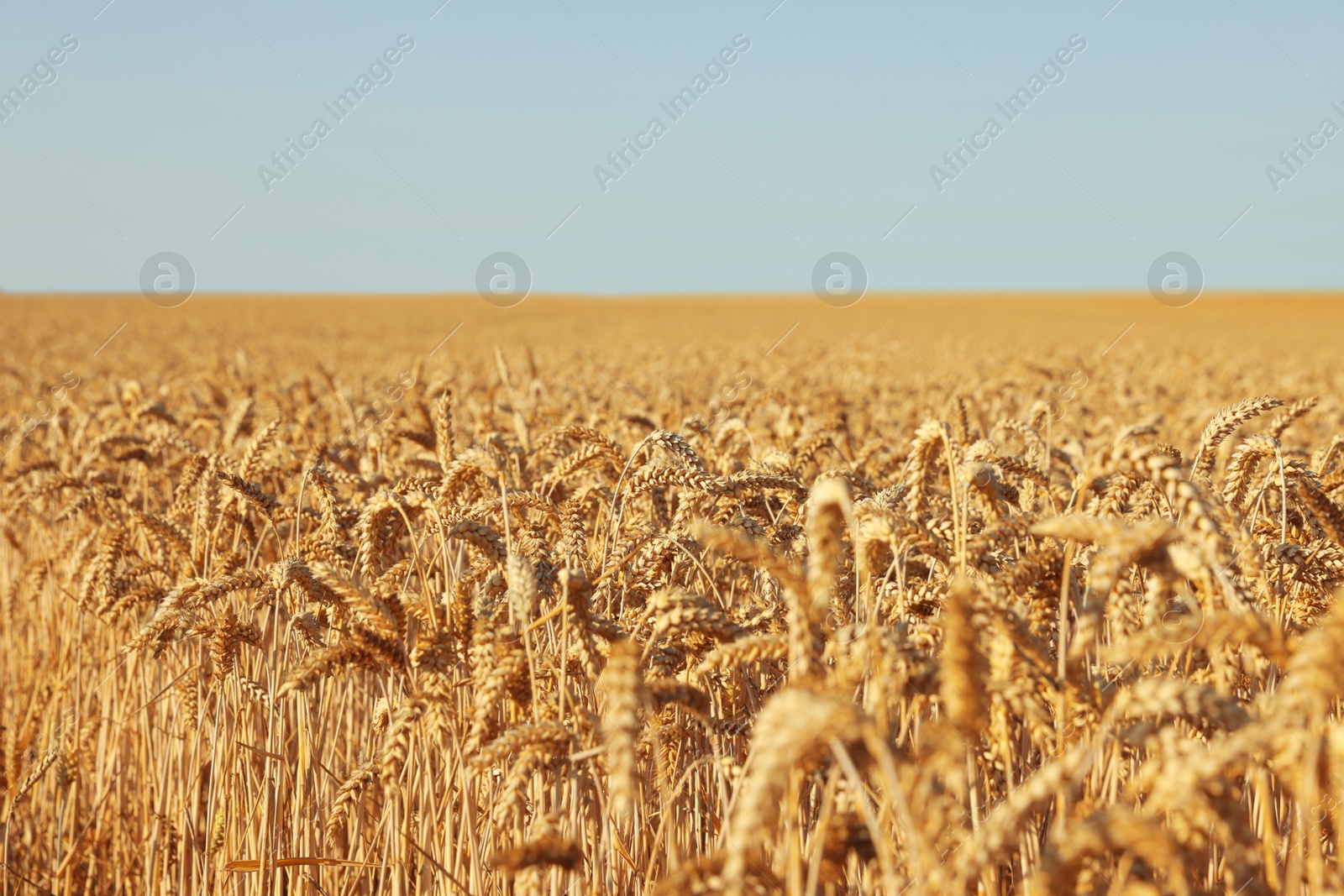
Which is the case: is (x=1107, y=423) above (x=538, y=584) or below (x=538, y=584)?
above

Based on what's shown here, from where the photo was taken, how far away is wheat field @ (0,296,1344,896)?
50.5 inches

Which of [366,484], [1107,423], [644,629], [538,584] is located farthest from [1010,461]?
[1107,423]

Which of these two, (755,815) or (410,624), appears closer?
(755,815)

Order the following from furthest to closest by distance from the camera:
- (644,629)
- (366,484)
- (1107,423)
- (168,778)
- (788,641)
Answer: (1107,423) → (366,484) → (168,778) → (644,629) → (788,641)

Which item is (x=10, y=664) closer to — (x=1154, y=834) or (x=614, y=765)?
(x=614, y=765)

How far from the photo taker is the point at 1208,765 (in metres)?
1.08

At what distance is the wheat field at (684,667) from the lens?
128 cm

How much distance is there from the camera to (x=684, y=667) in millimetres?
2432

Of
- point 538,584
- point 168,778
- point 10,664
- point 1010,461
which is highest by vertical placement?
point 1010,461

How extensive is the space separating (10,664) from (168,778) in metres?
2.02

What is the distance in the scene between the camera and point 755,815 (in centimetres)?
103

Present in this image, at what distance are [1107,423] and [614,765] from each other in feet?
18.9

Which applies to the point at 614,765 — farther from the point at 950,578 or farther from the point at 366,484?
the point at 366,484

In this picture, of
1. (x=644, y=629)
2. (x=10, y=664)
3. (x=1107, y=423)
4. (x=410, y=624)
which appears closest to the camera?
(x=644, y=629)
